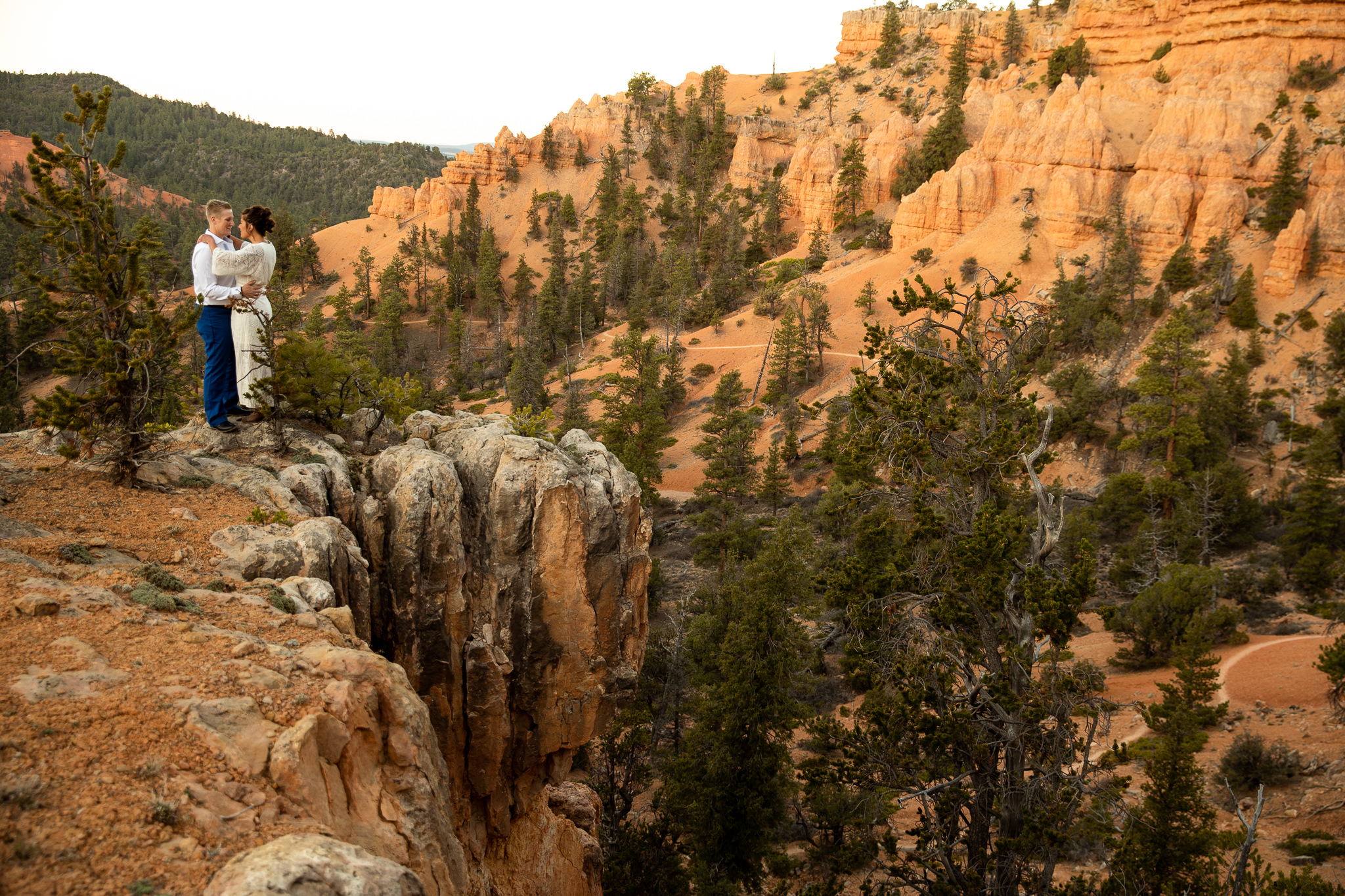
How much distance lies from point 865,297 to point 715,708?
40.4 meters

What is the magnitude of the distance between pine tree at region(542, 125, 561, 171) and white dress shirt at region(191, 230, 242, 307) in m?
78.2

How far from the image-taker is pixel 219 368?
27.0 feet

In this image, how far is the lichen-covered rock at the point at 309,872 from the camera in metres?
3.15

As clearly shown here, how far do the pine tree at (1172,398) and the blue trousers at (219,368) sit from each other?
98.6 ft

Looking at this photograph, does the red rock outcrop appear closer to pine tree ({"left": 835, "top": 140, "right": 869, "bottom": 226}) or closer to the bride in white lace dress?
pine tree ({"left": 835, "top": 140, "right": 869, "bottom": 226})

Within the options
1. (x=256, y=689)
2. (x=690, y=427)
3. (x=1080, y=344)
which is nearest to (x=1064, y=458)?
(x=1080, y=344)

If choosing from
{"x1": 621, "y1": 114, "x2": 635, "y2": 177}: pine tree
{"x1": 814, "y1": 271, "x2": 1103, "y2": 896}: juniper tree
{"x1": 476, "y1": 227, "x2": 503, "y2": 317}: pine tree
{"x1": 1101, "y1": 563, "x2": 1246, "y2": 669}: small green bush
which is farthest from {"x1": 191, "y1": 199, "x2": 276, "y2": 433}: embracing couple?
{"x1": 621, "y1": 114, "x2": 635, "y2": 177}: pine tree

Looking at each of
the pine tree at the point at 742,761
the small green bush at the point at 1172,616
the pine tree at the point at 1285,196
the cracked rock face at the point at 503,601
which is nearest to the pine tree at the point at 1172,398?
the small green bush at the point at 1172,616

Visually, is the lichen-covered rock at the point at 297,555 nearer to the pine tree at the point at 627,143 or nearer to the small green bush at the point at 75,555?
the small green bush at the point at 75,555

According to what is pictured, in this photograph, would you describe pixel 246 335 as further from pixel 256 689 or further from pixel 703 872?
pixel 703 872

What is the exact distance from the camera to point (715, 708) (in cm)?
1375

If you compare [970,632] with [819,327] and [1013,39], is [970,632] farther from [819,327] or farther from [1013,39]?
[1013,39]

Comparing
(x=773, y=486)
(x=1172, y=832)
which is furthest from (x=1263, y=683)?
(x=773, y=486)

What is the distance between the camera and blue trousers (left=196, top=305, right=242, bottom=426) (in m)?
8.02
